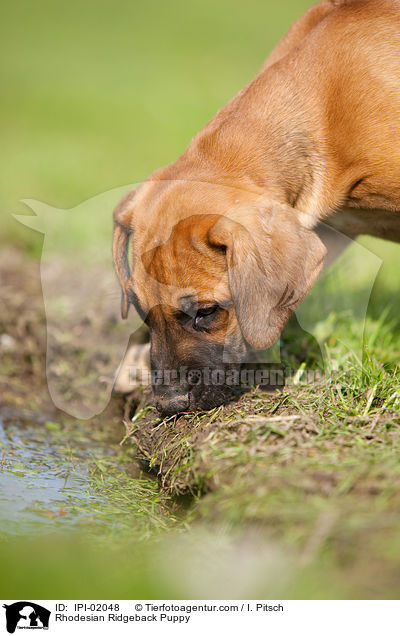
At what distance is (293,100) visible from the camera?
3936 mm

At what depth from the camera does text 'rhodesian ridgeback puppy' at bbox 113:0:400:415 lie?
11.3 feet

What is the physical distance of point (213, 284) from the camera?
3.50 metres

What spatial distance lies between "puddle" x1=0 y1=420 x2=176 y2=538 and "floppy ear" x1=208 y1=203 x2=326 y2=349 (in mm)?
933

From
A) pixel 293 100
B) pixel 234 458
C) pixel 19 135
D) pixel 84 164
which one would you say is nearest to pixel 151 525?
pixel 234 458

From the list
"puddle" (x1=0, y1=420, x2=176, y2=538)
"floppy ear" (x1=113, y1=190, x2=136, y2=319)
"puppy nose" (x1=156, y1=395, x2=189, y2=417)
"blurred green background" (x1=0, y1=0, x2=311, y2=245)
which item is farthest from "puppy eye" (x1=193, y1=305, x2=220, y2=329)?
"blurred green background" (x1=0, y1=0, x2=311, y2=245)

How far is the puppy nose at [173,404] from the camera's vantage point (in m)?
3.52

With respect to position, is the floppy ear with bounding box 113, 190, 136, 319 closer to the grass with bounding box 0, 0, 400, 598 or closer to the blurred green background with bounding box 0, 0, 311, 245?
the grass with bounding box 0, 0, 400, 598
